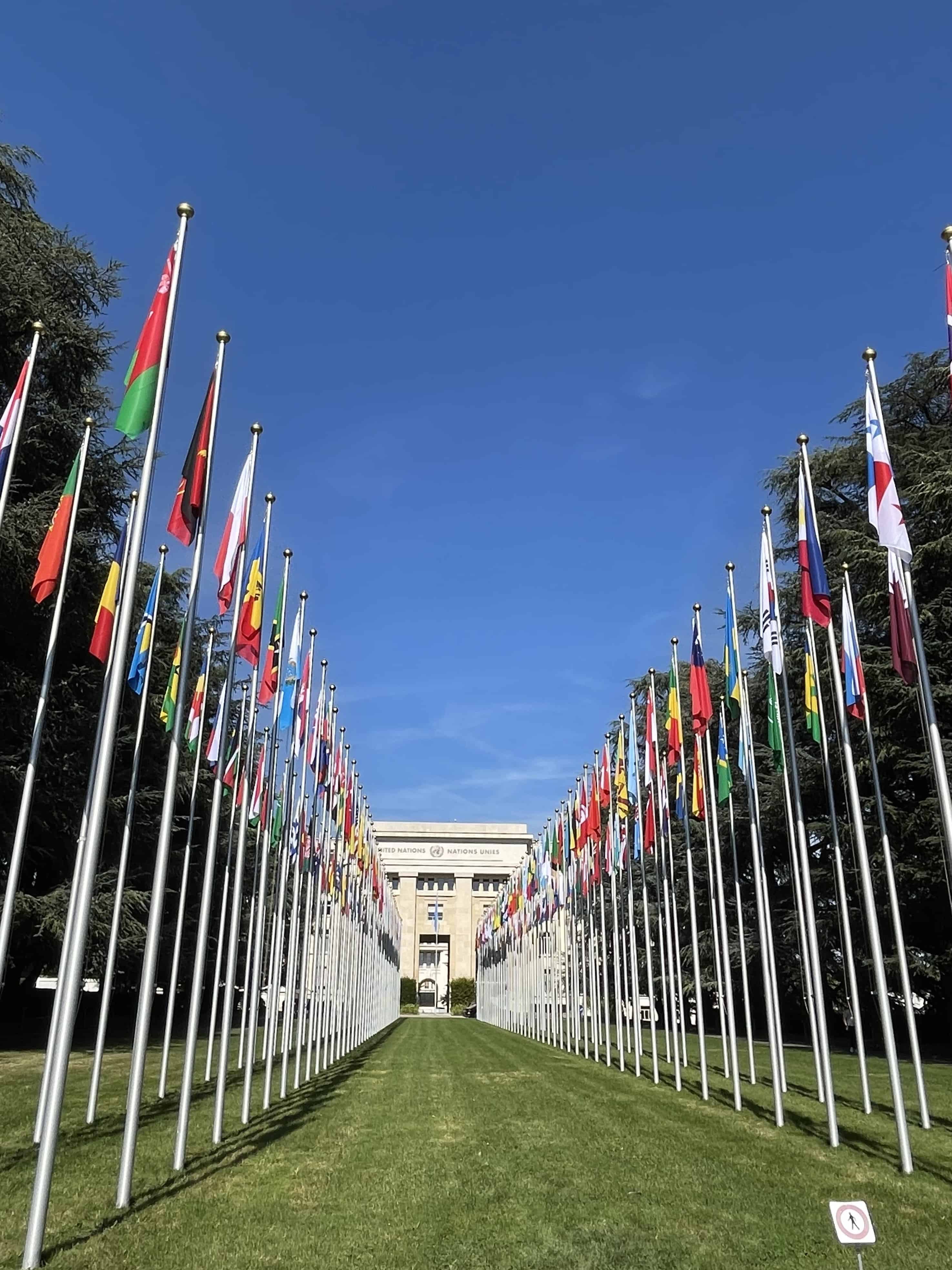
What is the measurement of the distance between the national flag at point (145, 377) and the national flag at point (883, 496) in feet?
27.6

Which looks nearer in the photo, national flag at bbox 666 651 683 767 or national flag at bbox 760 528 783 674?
national flag at bbox 760 528 783 674

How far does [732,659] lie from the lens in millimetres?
18391

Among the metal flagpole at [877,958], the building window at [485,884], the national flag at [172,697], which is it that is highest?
the building window at [485,884]

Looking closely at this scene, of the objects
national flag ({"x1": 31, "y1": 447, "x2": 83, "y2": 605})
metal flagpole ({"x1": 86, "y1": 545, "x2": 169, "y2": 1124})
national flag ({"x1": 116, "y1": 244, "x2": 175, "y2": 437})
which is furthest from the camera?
metal flagpole ({"x1": 86, "y1": 545, "x2": 169, "y2": 1124})

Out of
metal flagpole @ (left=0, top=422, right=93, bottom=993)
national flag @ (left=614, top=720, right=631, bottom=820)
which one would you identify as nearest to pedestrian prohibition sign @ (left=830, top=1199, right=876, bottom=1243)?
metal flagpole @ (left=0, top=422, right=93, bottom=993)

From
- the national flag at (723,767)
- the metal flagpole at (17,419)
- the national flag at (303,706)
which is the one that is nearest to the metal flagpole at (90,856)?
the metal flagpole at (17,419)

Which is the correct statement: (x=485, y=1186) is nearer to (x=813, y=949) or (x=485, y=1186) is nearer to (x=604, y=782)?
(x=813, y=949)

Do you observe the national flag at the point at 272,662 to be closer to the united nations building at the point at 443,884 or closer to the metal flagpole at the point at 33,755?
the metal flagpole at the point at 33,755

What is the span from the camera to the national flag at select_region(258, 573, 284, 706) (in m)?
15.7

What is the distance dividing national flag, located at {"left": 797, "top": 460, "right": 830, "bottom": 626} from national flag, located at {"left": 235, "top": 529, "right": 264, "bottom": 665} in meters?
7.91

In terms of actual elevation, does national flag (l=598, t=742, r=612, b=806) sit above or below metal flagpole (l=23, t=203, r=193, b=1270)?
above

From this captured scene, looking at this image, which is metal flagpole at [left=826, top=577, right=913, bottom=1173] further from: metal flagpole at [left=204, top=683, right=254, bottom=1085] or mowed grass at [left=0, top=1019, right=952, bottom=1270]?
metal flagpole at [left=204, top=683, right=254, bottom=1085]

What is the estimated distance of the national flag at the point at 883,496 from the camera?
11273mm

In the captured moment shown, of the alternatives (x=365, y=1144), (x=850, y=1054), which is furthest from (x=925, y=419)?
(x=365, y=1144)
